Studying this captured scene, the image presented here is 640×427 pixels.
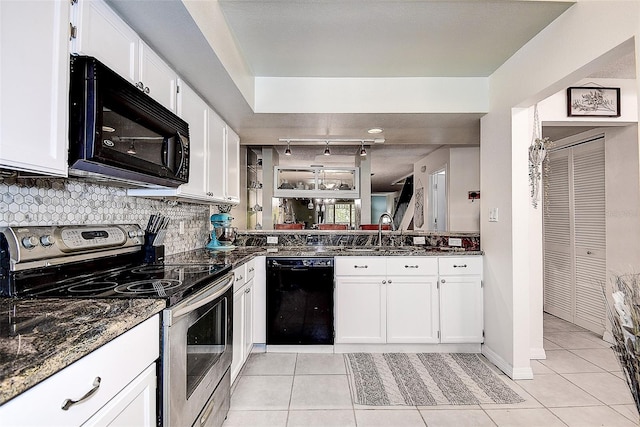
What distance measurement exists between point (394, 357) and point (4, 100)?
2900 mm

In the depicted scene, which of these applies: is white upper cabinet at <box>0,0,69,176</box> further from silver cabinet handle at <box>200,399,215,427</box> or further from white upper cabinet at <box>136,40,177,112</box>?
silver cabinet handle at <box>200,399,215,427</box>

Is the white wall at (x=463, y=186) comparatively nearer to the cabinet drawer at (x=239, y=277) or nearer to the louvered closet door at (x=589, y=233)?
the louvered closet door at (x=589, y=233)

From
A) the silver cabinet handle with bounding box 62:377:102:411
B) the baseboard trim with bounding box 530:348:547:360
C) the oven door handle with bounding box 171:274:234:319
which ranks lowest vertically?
A: the baseboard trim with bounding box 530:348:547:360

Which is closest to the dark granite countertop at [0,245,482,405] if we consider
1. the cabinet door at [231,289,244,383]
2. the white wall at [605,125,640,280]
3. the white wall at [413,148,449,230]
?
the cabinet door at [231,289,244,383]

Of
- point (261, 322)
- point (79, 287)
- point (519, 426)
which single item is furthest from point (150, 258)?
point (519, 426)

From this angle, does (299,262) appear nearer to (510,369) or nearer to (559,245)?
(510,369)

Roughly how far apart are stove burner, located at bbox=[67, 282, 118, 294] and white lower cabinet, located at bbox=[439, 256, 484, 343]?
97.5 inches

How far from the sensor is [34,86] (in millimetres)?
1016

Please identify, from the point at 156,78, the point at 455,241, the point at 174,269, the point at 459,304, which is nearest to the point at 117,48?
the point at 156,78

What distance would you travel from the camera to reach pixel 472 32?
2117 mm

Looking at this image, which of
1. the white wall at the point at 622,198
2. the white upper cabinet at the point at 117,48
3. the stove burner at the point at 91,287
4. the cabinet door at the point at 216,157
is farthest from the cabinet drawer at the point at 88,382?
the white wall at the point at 622,198

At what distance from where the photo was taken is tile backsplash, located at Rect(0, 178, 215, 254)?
49.3 inches

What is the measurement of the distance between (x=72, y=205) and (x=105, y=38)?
761 millimetres

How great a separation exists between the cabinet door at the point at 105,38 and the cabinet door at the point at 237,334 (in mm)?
1461
